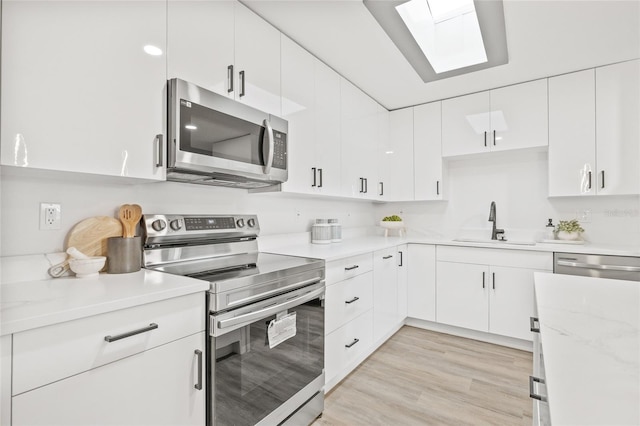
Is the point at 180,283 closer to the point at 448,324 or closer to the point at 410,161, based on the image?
the point at 448,324

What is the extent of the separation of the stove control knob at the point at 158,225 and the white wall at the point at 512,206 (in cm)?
287

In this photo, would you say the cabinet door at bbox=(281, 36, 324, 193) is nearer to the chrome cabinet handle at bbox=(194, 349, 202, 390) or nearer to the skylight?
the skylight

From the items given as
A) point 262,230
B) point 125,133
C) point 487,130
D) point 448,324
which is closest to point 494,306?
point 448,324

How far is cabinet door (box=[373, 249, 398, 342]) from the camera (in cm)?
258

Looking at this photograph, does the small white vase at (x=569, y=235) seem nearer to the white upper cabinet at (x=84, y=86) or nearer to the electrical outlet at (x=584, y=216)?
the electrical outlet at (x=584, y=216)

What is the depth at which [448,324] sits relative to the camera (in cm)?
305

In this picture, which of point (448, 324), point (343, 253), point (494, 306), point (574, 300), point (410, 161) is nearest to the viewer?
point (574, 300)

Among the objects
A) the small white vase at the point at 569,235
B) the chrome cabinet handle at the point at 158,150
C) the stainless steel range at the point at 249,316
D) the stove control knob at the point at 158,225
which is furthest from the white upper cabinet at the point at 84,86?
the small white vase at the point at 569,235

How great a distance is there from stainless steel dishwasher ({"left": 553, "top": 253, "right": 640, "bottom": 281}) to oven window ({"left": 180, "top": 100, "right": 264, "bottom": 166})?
8.17 feet

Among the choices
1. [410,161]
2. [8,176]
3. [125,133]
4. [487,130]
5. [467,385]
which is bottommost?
[467,385]

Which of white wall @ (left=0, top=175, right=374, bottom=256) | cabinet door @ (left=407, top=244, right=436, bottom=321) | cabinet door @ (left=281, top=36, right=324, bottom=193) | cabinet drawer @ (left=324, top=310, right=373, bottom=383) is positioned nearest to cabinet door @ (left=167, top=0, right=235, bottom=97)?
cabinet door @ (left=281, top=36, right=324, bottom=193)

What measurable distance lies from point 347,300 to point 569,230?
219cm

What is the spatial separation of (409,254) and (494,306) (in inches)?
34.5

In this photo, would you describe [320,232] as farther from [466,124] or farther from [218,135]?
[466,124]
